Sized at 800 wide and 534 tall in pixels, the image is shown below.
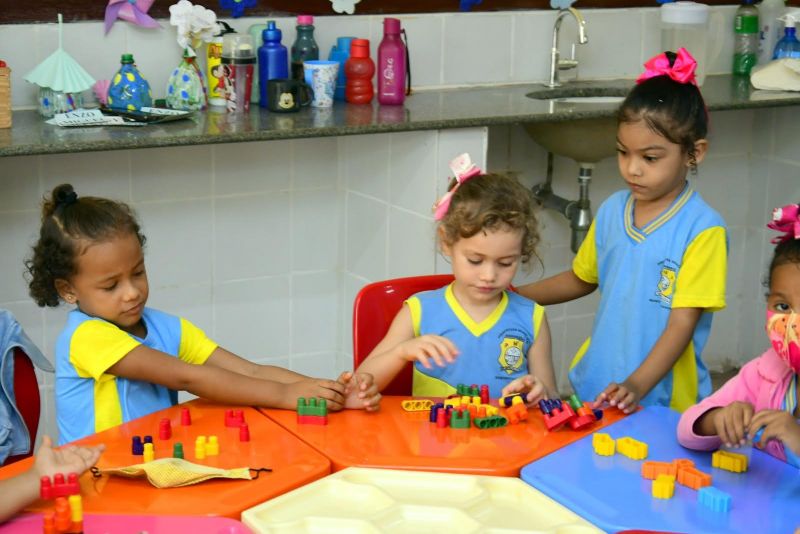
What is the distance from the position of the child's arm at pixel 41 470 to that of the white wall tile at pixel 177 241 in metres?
1.64

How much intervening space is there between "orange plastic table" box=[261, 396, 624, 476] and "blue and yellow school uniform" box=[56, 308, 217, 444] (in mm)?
271

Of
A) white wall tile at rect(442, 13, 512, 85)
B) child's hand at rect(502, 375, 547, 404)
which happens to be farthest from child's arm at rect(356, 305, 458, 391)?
white wall tile at rect(442, 13, 512, 85)

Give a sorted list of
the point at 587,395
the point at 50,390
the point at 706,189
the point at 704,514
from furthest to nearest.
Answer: the point at 706,189
the point at 50,390
the point at 587,395
the point at 704,514

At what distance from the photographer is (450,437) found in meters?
1.77

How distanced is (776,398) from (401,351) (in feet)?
2.10

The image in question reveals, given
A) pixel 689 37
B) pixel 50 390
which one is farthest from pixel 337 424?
pixel 689 37

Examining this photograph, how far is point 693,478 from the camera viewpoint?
5.26ft

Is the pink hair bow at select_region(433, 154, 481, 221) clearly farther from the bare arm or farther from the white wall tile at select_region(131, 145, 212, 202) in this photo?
the white wall tile at select_region(131, 145, 212, 202)

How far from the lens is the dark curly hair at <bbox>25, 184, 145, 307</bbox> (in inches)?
76.9

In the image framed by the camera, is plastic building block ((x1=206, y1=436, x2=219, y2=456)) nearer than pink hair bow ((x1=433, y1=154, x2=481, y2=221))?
Yes

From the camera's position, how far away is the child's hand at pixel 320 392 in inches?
73.8

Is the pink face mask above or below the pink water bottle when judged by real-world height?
below

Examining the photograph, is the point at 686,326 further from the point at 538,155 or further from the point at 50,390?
the point at 50,390

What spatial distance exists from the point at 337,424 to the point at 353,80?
5.44 ft
